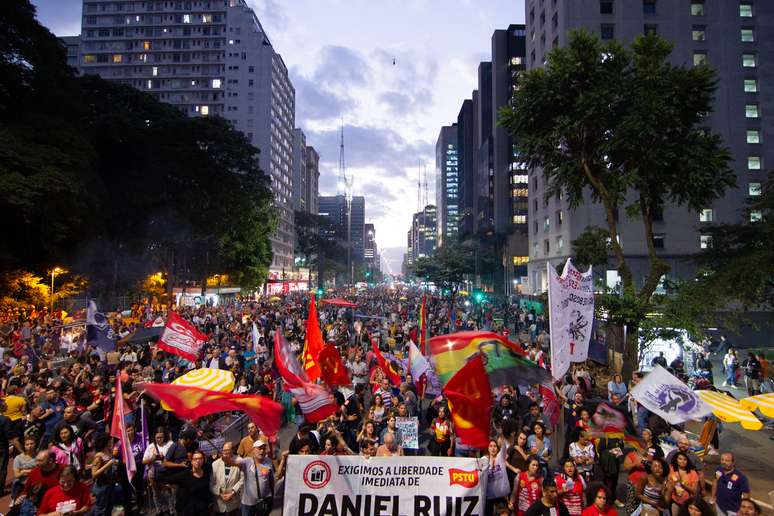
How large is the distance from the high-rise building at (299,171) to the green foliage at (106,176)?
92481 mm

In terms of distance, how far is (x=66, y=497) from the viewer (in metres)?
6.19

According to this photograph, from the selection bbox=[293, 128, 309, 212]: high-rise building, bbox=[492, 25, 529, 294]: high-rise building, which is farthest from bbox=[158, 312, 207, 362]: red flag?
bbox=[293, 128, 309, 212]: high-rise building

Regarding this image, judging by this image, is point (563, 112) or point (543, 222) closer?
point (563, 112)

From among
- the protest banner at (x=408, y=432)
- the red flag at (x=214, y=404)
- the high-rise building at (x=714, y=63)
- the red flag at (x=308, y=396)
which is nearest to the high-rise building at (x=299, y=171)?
the high-rise building at (x=714, y=63)

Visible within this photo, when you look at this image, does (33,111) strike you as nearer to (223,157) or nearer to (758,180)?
(223,157)

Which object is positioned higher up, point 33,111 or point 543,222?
point 33,111

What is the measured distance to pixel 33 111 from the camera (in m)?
32.3

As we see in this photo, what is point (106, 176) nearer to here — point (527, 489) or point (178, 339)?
point (178, 339)

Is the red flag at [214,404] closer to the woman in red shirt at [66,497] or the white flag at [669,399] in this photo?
the woman in red shirt at [66,497]

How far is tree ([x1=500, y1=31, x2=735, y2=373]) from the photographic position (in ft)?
64.4

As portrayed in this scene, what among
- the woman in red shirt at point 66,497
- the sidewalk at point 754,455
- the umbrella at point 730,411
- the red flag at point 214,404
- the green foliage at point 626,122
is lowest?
the sidewalk at point 754,455

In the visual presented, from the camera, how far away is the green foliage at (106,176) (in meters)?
29.2

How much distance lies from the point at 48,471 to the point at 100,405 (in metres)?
4.30

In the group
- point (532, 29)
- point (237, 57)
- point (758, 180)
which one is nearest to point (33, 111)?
point (532, 29)
